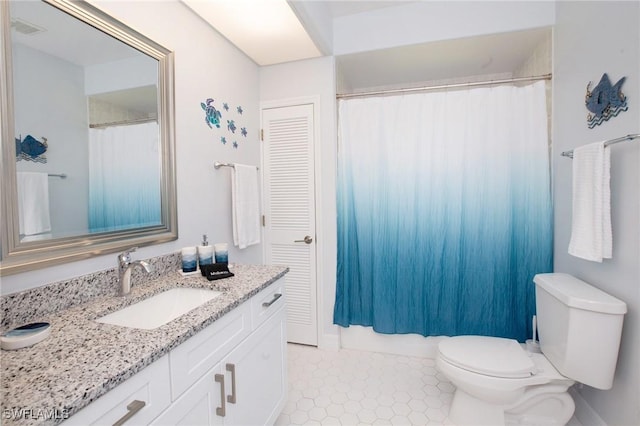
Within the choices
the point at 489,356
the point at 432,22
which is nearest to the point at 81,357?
the point at 489,356

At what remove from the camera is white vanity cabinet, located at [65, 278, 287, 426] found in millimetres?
760

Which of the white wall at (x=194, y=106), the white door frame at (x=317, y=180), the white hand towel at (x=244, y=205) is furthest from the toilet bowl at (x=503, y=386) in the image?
the white wall at (x=194, y=106)

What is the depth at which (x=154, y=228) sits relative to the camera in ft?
4.76

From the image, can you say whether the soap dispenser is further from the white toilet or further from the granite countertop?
the white toilet

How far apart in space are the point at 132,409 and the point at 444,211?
2013 mm

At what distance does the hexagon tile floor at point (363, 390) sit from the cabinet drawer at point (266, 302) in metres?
0.70

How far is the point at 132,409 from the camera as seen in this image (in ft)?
2.41

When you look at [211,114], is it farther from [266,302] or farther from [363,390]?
[363,390]

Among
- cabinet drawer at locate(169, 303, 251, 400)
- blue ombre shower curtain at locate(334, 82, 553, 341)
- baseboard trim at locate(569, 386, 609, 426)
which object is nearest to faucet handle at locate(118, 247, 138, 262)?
cabinet drawer at locate(169, 303, 251, 400)

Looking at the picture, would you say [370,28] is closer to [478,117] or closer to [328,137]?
[328,137]

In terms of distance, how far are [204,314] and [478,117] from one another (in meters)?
2.08

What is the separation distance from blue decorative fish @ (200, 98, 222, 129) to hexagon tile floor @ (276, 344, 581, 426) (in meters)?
1.77

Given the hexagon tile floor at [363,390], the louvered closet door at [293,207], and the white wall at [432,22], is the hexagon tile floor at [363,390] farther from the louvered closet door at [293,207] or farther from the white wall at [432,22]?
the white wall at [432,22]

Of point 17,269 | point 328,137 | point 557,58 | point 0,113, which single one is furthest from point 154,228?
point 557,58
